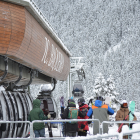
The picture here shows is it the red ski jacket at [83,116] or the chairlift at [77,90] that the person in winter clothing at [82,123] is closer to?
the red ski jacket at [83,116]

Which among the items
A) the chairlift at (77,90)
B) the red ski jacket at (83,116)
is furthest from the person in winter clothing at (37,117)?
the chairlift at (77,90)

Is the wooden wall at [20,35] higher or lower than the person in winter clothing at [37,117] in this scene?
higher

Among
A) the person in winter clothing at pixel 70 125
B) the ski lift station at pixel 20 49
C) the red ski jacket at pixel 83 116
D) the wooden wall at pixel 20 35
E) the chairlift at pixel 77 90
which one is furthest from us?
the chairlift at pixel 77 90

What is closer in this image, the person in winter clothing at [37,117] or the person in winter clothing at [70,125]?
the person in winter clothing at [37,117]

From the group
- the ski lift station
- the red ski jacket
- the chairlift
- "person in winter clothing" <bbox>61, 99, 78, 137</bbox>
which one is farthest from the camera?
the chairlift

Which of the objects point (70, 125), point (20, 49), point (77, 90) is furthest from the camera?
point (77, 90)

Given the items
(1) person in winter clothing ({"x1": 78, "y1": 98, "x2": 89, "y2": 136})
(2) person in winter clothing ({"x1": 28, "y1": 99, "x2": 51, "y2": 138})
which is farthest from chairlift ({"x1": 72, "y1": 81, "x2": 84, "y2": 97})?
(2) person in winter clothing ({"x1": 28, "y1": 99, "x2": 51, "y2": 138})

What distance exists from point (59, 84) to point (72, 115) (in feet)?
319

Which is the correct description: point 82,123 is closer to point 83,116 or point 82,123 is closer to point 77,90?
point 83,116

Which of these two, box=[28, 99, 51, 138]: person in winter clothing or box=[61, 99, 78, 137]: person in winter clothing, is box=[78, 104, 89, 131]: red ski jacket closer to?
box=[61, 99, 78, 137]: person in winter clothing

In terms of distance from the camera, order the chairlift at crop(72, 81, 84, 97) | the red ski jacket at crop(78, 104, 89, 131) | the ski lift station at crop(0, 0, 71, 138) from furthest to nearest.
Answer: the chairlift at crop(72, 81, 84, 97) < the red ski jacket at crop(78, 104, 89, 131) < the ski lift station at crop(0, 0, 71, 138)

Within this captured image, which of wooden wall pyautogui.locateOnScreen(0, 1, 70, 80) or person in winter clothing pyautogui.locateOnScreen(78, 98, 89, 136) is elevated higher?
wooden wall pyautogui.locateOnScreen(0, 1, 70, 80)

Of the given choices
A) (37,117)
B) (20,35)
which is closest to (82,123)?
(37,117)

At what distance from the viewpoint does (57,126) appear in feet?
48.0
